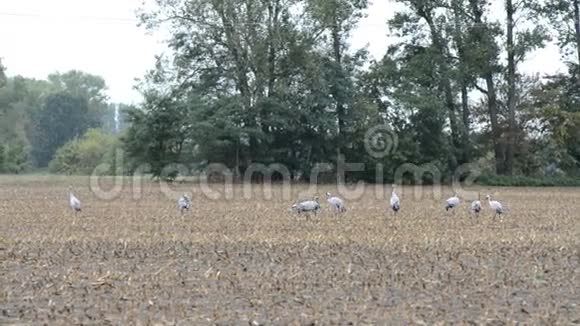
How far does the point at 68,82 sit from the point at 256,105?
91.4m

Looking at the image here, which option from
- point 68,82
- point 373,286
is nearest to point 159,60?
point 373,286

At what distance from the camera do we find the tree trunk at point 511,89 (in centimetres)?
5419

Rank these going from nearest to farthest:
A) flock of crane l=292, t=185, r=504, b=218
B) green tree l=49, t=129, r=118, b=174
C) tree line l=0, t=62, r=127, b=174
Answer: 1. flock of crane l=292, t=185, r=504, b=218
2. green tree l=49, t=129, r=118, b=174
3. tree line l=0, t=62, r=127, b=174

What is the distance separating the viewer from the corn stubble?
10047 mm

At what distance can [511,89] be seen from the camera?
5431 centimetres

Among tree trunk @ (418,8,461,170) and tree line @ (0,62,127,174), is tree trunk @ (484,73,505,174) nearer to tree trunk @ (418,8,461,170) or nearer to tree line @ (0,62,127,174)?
tree trunk @ (418,8,461,170)

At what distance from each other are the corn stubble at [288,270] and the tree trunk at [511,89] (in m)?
31.5

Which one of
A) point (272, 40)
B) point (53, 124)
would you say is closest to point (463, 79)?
point (272, 40)

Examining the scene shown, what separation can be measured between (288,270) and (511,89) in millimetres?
43534

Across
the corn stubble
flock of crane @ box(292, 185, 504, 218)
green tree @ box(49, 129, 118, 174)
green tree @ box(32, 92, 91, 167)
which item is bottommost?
the corn stubble

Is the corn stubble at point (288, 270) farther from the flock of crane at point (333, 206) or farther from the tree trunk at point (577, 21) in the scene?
the tree trunk at point (577, 21)

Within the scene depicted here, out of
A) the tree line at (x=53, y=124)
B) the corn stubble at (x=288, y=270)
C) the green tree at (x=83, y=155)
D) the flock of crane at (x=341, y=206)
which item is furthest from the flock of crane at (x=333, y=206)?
the green tree at (x=83, y=155)

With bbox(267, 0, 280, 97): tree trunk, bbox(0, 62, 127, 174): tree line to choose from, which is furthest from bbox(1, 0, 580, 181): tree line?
bbox(0, 62, 127, 174): tree line

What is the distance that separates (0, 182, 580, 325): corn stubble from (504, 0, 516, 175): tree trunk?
31455 millimetres
